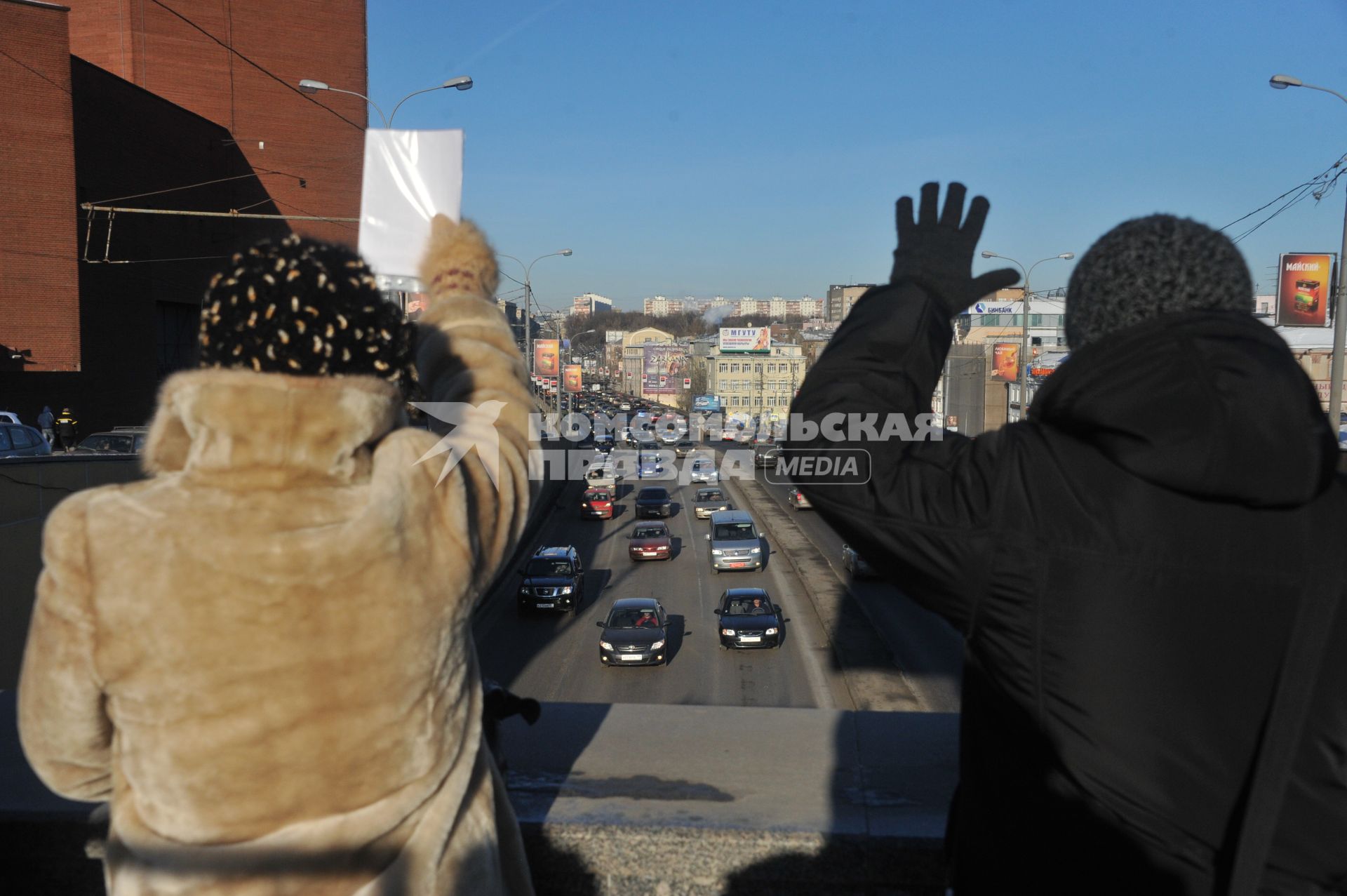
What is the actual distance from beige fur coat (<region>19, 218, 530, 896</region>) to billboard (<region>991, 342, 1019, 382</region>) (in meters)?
39.1

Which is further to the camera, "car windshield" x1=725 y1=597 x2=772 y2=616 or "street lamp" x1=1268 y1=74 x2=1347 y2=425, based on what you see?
"car windshield" x1=725 y1=597 x2=772 y2=616

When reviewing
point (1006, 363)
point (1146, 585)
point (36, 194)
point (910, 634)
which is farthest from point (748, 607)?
point (36, 194)

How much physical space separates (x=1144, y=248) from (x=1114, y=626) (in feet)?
1.66

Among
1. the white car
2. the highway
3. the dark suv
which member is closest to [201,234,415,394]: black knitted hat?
the highway

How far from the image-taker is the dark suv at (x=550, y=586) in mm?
24484

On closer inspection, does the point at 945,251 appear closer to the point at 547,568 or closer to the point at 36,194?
the point at 547,568

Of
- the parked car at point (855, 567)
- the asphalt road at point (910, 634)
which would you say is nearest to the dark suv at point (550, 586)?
the asphalt road at point (910, 634)

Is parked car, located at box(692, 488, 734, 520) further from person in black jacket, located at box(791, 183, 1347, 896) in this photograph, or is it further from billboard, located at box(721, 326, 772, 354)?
billboard, located at box(721, 326, 772, 354)

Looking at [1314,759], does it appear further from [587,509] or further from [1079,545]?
[587,509]

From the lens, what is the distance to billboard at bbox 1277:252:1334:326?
25938mm

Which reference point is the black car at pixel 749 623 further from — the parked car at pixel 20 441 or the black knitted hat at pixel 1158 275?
the black knitted hat at pixel 1158 275

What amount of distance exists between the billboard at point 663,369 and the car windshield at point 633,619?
81416mm

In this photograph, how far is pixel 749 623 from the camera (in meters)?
20.8

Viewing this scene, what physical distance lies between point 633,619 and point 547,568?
552 centimetres
